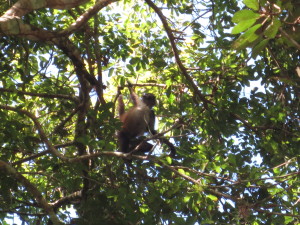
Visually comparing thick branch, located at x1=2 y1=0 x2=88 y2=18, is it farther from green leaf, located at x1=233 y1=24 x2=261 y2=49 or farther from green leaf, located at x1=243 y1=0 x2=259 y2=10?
green leaf, located at x1=243 y1=0 x2=259 y2=10

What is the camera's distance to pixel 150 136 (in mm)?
4789

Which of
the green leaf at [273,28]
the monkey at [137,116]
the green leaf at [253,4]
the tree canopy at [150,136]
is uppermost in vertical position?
the monkey at [137,116]

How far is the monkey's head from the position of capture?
23.9 feet

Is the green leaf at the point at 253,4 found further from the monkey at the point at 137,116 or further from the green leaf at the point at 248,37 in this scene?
the monkey at the point at 137,116

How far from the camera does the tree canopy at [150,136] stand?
12.8 ft

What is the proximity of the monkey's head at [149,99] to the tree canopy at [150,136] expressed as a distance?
1.93 ft

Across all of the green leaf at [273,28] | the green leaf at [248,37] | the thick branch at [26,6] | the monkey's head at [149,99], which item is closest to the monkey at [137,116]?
the monkey's head at [149,99]

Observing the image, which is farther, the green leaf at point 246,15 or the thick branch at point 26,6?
the thick branch at point 26,6

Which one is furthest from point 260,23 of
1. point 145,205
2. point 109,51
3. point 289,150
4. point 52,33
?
point 109,51

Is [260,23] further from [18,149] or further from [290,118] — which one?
[290,118]

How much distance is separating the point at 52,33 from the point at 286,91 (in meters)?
3.46

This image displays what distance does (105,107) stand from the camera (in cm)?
426

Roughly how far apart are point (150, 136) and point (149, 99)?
8.66 ft

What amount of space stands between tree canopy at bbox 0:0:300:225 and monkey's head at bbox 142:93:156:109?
1.93 feet
